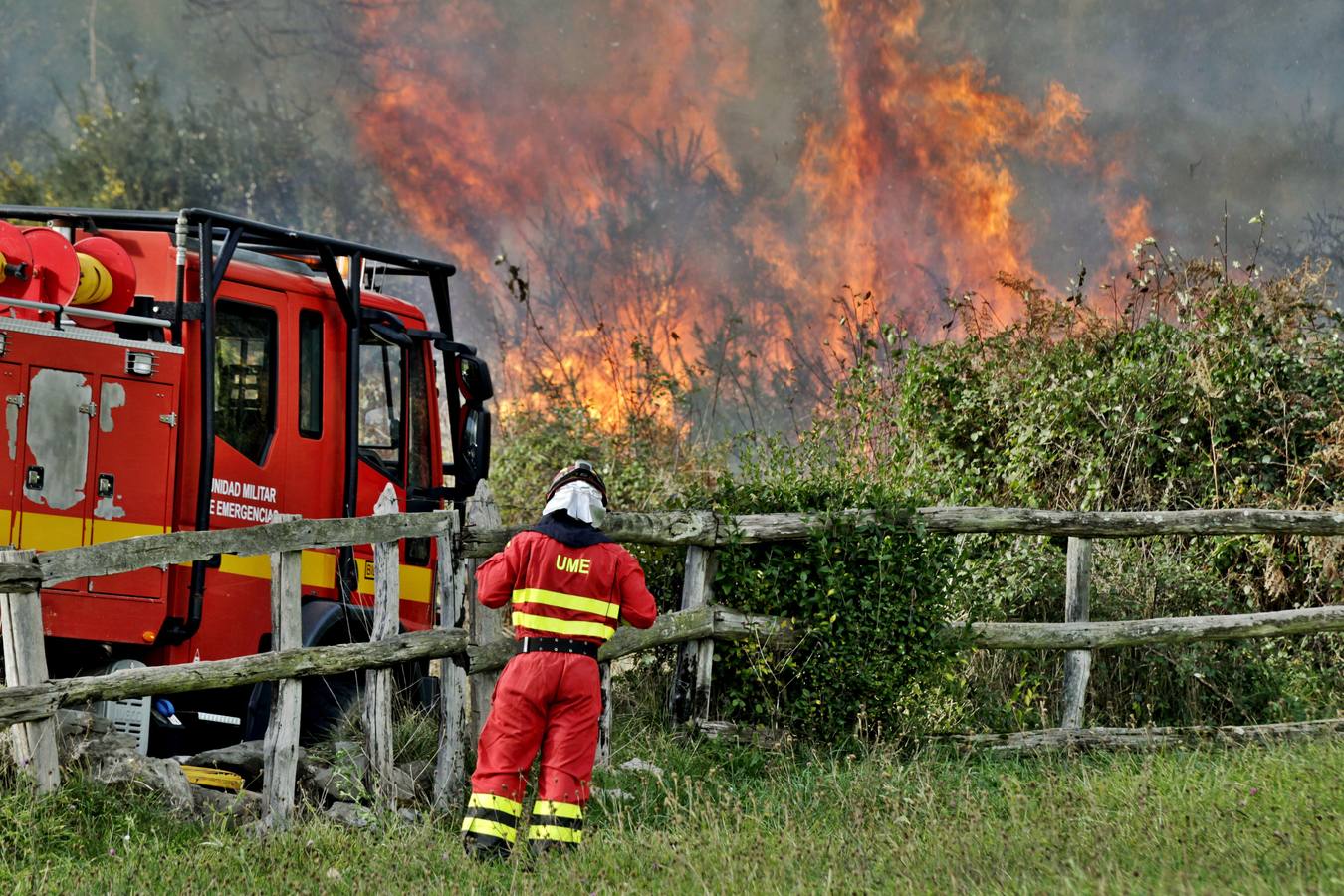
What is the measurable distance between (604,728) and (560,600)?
1248mm

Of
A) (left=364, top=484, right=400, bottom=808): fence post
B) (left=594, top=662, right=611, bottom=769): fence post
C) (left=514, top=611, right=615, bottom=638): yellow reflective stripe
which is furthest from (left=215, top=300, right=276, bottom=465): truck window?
(left=594, top=662, right=611, bottom=769): fence post

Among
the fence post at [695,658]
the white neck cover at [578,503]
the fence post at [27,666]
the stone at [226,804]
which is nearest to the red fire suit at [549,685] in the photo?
the white neck cover at [578,503]

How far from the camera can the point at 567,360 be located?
1473 cm

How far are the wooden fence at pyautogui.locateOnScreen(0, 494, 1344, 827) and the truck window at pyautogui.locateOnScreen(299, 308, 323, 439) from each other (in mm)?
670

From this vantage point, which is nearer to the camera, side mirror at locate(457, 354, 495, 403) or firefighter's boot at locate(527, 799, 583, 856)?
firefighter's boot at locate(527, 799, 583, 856)

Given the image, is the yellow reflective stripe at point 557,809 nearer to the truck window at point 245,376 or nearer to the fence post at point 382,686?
the fence post at point 382,686

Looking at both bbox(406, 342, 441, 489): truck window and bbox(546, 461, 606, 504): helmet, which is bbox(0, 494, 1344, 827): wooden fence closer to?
bbox(406, 342, 441, 489): truck window

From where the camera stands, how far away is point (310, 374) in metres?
7.03

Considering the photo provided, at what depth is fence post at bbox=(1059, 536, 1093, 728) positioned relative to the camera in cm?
769

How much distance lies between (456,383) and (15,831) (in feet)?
12.9

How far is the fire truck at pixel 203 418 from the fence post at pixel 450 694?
861mm

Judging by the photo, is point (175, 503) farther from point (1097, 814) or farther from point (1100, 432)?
point (1100, 432)

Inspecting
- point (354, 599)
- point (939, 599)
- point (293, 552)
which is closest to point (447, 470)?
point (354, 599)

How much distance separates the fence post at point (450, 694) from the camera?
6129 millimetres
